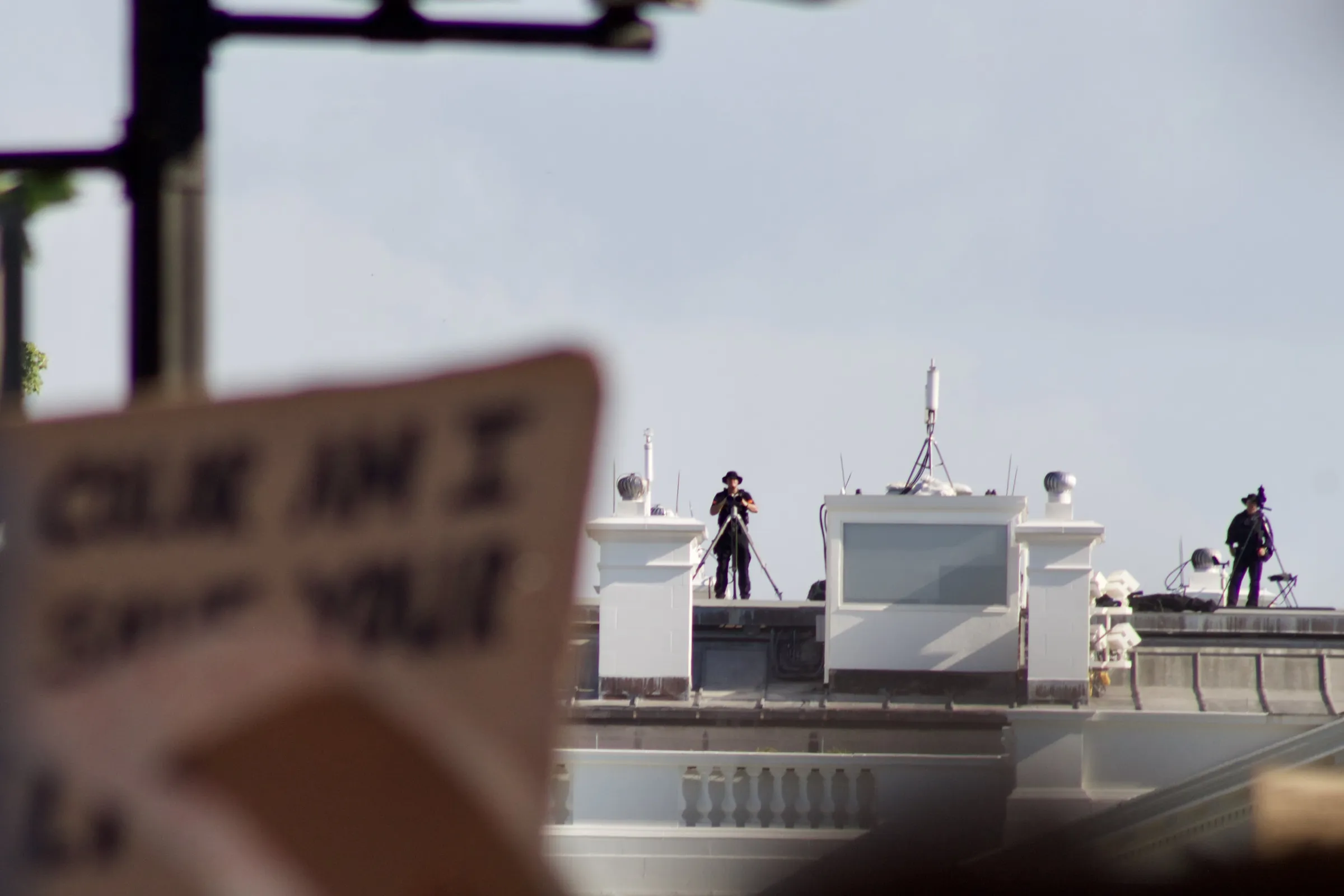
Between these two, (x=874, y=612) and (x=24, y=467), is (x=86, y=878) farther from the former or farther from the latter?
(x=874, y=612)

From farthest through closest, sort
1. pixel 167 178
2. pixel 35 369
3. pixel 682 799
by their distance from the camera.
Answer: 1. pixel 35 369
2. pixel 682 799
3. pixel 167 178

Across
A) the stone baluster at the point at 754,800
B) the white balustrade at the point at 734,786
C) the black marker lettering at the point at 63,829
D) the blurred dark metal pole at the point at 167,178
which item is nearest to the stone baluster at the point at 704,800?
the white balustrade at the point at 734,786

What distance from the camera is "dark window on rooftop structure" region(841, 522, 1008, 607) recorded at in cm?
2905

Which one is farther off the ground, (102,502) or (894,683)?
(102,502)

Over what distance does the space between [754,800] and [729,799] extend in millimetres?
479

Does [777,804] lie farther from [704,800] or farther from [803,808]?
[704,800]

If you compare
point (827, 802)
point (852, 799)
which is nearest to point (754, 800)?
point (827, 802)

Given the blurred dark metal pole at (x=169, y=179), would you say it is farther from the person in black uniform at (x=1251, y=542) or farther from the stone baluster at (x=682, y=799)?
the person in black uniform at (x=1251, y=542)

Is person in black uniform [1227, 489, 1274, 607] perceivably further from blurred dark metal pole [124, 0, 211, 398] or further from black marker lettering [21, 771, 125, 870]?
black marker lettering [21, 771, 125, 870]

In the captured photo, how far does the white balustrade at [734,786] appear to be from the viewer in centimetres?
2139

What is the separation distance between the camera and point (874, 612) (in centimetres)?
2886

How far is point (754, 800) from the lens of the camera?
21391mm

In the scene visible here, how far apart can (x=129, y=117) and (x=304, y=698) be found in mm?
2058

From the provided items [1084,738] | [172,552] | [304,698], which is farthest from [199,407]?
[1084,738]
